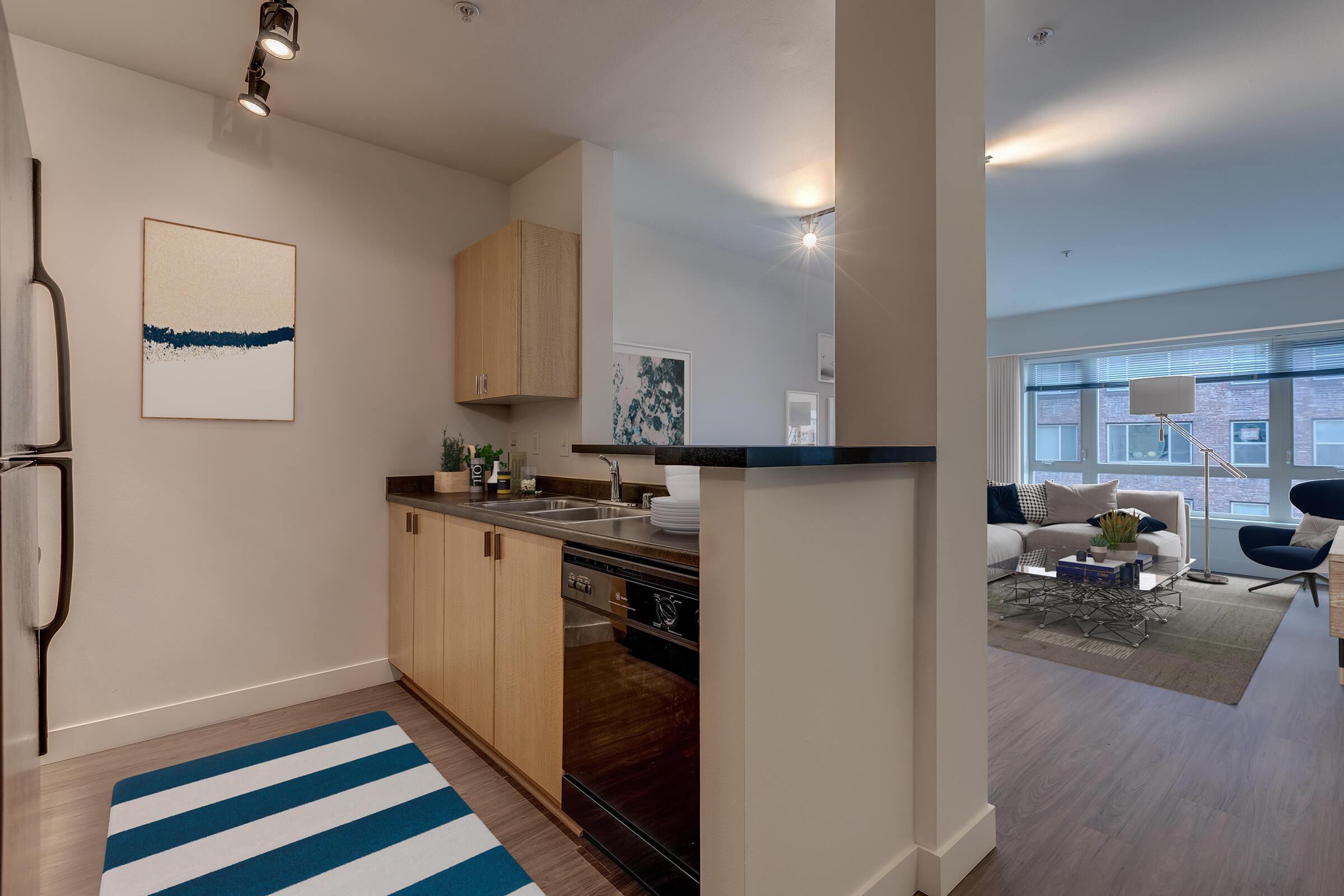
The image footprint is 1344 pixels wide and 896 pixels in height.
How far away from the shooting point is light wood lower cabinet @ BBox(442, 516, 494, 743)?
7.33 ft

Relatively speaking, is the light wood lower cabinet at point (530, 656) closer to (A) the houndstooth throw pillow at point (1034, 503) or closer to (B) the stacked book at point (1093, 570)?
(B) the stacked book at point (1093, 570)

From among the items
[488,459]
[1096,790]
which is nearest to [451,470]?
[488,459]

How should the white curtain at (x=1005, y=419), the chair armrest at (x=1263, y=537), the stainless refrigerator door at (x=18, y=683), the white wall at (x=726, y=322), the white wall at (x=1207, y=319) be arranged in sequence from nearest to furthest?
the stainless refrigerator door at (x=18, y=683) → the white wall at (x=726, y=322) → the chair armrest at (x=1263, y=537) → the white wall at (x=1207, y=319) → the white curtain at (x=1005, y=419)

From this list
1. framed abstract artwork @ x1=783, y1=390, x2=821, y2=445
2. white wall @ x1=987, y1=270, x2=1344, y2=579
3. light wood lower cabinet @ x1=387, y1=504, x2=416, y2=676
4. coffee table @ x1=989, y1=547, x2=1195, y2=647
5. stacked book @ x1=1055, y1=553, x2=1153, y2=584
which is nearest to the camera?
light wood lower cabinet @ x1=387, y1=504, x2=416, y2=676

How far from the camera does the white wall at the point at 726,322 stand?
449 cm

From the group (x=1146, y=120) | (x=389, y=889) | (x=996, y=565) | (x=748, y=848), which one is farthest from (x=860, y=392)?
(x=996, y=565)

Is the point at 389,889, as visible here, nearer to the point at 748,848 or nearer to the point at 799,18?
the point at 748,848

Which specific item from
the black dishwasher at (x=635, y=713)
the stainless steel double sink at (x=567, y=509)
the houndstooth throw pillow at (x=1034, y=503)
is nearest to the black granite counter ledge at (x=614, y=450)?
the stainless steel double sink at (x=567, y=509)

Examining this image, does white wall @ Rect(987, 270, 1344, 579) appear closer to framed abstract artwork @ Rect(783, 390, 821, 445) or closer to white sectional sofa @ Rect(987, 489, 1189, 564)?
white sectional sofa @ Rect(987, 489, 1189, 564)

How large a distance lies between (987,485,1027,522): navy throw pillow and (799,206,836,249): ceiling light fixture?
10.1 ft

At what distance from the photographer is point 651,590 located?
4.97 feet

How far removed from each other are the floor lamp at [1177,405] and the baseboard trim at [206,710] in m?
6.34

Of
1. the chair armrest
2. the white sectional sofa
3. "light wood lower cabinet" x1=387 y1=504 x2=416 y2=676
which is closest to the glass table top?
the white sectional sofa

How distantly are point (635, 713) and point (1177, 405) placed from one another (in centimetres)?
608
